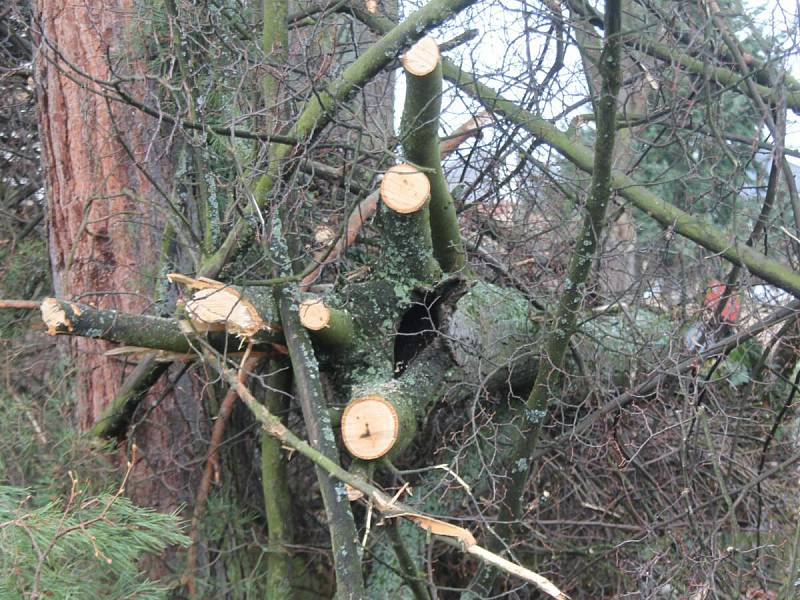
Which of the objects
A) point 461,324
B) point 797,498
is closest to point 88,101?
point 461,324

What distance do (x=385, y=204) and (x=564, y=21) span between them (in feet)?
3.41

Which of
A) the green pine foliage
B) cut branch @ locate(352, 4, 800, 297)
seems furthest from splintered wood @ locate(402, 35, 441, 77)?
the green pine foliage

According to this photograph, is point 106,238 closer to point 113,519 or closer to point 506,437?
point 113,519

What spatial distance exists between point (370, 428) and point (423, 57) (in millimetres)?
1375

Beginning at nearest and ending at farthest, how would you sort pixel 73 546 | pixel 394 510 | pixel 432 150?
pixel 73 546
pixel 394 510
pixel 432 150

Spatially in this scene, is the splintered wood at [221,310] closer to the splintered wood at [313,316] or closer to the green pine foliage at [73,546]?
the splintered wood at [313,316]

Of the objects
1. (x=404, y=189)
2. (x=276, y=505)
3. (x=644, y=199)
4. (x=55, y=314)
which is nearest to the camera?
(x=55, y=314)

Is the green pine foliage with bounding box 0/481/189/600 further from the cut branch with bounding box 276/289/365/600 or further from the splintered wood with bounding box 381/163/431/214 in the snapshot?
the splintered wood with bounding box 381/163/431/214

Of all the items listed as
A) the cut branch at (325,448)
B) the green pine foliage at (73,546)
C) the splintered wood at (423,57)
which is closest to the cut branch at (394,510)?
the cut branch at (325,448)

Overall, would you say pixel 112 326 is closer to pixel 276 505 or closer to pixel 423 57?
pixel 276 505

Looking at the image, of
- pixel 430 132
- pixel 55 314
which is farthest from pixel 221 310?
pixel 430 132

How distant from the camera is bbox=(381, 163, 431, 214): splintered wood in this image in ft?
10.6

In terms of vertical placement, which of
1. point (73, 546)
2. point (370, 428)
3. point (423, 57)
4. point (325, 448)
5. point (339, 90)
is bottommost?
point (73, 546)

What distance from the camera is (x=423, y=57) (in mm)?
3086
